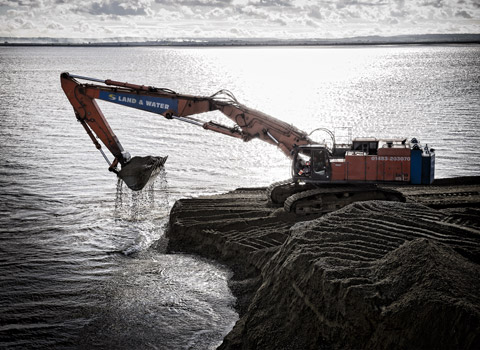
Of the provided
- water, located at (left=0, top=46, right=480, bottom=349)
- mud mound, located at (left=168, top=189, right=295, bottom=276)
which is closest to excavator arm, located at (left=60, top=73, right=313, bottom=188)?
mud mound, located at (left=168, top=189, right=295, bottom=276)

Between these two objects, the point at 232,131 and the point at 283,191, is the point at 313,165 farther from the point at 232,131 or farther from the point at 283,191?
the point at 232,131

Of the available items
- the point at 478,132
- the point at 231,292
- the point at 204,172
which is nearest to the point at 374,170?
the point at 231,292

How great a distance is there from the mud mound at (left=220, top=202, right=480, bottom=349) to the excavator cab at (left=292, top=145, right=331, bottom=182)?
4.45 metres

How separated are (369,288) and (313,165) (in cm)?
865

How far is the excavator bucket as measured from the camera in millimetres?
20016

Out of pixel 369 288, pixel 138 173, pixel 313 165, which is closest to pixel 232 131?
pixel 313 165

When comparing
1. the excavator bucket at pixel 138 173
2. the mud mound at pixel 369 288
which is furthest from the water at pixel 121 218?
the mud mound at pixel 369 288

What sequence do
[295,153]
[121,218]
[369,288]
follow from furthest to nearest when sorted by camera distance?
1. [121,218]
2. [295,153]
3. [369,288]

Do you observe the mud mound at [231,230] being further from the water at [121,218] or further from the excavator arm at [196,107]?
the excavator arm at [196,107]

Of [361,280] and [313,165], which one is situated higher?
[313,165]

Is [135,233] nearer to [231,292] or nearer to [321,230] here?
[231,292]

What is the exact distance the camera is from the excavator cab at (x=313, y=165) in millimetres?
19141

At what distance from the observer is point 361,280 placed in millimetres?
11320

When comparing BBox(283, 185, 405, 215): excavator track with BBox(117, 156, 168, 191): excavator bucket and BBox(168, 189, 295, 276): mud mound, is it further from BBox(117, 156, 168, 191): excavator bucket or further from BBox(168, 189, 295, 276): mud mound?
BBox(117, 156, 168, 191): excavator bucket
